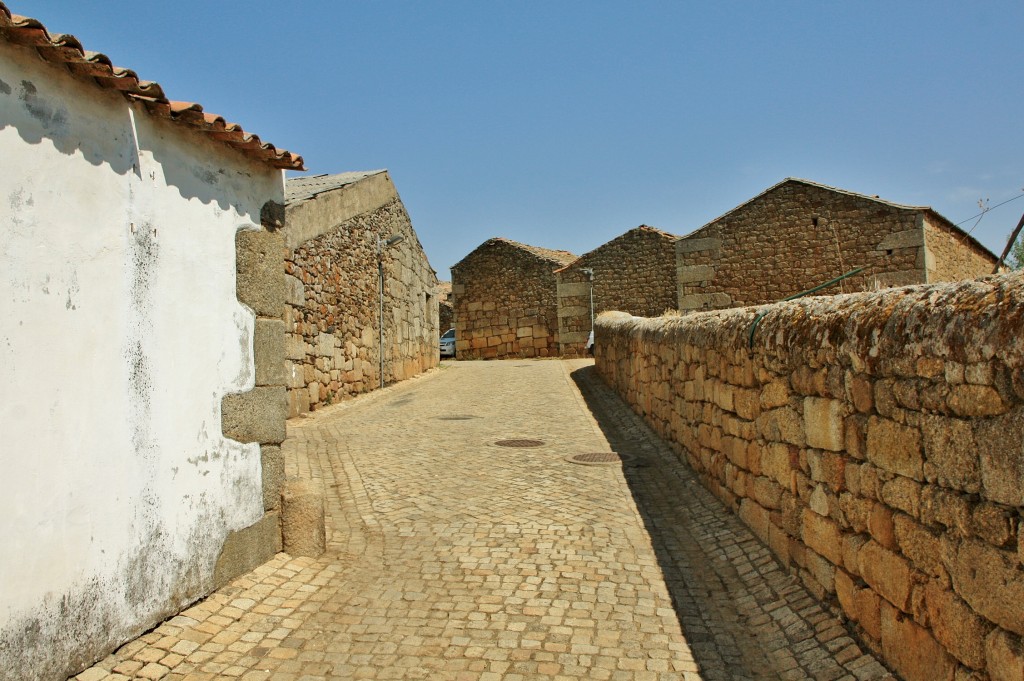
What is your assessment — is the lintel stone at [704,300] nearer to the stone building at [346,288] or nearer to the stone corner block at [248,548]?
the stone building at [346,288]

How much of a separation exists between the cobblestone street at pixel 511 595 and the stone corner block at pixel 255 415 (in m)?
0.87

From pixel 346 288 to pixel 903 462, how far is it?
1132 centimetres

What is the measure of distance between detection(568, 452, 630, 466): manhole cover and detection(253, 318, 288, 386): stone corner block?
12.9 ft

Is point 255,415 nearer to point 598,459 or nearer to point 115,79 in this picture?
point 115,79

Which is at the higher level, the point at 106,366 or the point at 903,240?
the point at 903,240

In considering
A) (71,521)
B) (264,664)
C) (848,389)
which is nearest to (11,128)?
(71,521)

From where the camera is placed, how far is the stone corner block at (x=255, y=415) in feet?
15.8

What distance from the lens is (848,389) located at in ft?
12.1

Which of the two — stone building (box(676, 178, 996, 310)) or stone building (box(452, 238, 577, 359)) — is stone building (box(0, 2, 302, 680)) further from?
stone building (box(452, 238, 577, 359))

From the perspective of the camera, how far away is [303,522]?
5301mm

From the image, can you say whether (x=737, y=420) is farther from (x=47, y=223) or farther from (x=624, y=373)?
(x=624, y=373)

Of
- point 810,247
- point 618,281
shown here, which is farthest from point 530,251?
point 810,247

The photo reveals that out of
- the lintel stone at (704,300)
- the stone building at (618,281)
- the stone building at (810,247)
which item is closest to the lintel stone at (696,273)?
the stone building at (810,247)

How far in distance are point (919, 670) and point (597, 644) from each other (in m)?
1.61
